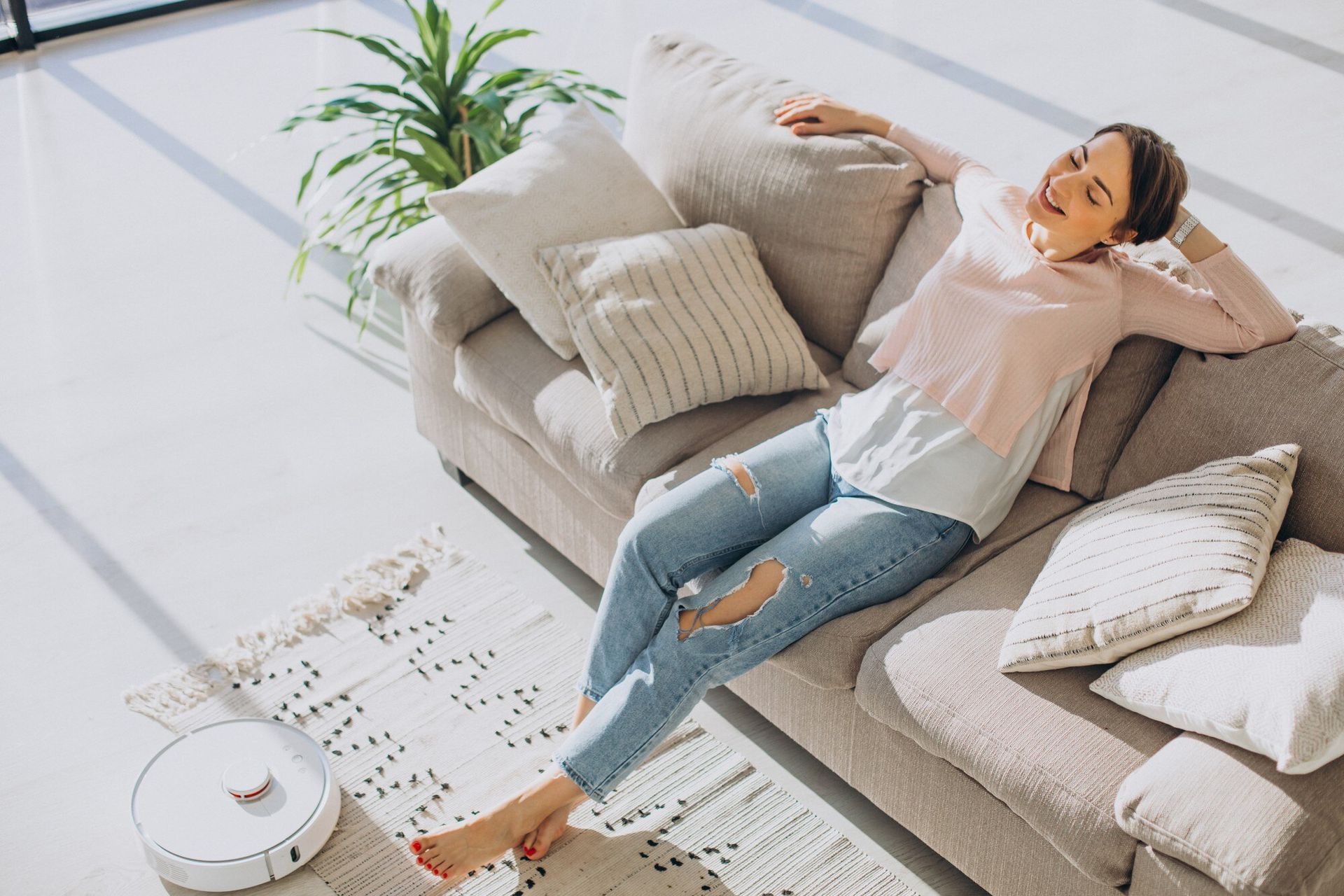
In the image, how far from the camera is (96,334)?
3.33 meters

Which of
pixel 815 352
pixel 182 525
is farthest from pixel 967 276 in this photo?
pixel 182 525

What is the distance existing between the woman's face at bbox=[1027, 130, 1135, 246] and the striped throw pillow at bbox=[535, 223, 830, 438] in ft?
1.77

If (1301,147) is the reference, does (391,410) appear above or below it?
below

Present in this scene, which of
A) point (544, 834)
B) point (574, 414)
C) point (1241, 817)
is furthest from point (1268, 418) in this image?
point (544, 834)

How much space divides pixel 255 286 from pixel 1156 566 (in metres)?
2.58

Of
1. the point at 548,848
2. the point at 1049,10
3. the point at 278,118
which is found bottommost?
the point at 548,848

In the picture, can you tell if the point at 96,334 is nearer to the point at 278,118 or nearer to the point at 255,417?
the point at 255,417

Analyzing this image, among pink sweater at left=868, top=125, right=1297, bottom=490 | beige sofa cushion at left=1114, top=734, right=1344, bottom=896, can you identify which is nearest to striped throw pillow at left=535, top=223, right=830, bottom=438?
pink sweater at left=868, top=125, right=1297, bottom=490

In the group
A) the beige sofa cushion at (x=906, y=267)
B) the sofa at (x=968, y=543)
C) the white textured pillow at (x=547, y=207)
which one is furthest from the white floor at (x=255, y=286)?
the beige sofa cushion at (x=906, y=267)

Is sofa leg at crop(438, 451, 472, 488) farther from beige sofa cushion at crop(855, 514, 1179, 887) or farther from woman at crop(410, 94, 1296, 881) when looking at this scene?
beige sofa cushion at crop(855, 514, 1179, 887)

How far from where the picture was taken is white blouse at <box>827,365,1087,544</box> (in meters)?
2.01

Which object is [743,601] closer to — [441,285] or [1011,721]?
[1011,721]

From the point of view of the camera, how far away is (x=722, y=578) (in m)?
2.00

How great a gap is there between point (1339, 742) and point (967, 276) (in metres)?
0.92
